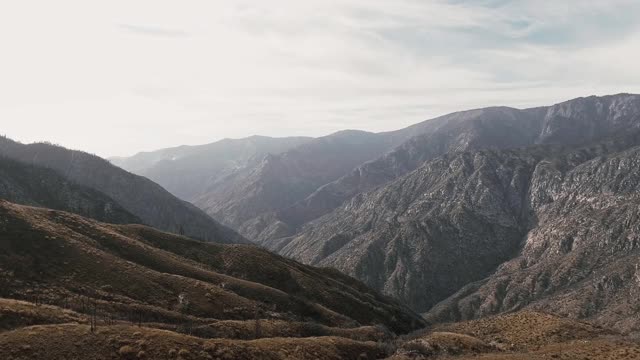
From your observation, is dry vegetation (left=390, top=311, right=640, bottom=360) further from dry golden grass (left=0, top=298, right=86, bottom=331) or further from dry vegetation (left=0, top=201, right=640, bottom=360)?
dry golden grass (left=0, top=298, right=86, bottom=331)

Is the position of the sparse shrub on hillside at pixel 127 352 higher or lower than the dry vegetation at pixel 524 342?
higher

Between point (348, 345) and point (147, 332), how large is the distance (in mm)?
32636

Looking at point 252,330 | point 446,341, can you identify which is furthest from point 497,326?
point 252,330

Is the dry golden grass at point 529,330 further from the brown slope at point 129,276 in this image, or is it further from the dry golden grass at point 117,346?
the dry golden grass at point 117,346

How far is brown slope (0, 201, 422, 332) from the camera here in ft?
304

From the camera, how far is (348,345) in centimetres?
8262

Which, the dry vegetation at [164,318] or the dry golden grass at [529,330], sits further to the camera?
the dry golden grass at [529,330]

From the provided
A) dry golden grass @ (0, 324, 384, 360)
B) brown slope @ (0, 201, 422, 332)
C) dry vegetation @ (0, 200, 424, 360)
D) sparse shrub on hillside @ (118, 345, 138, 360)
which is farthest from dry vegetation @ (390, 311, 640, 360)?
brown slope @ (0, 201, 422, 332)

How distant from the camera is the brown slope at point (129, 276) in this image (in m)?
92.8

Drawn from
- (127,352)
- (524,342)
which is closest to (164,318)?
(127,352)

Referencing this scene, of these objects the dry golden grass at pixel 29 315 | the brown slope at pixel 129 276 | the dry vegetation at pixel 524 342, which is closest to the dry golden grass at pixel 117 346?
the dry golden grass at pixel 29 315

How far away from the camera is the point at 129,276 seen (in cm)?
10575

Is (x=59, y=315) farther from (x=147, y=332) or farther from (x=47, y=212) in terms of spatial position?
(x=47, y=212)

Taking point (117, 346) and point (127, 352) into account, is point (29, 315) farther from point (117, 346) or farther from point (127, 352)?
point (127, 352)
